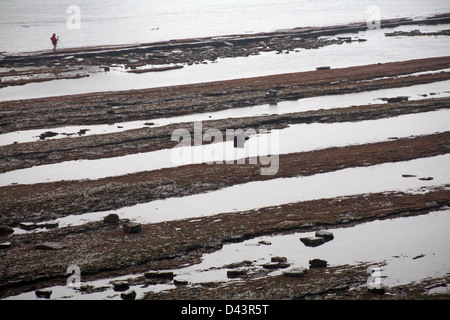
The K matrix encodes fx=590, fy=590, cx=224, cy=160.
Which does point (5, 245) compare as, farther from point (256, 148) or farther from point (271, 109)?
Answer: point (271, 109)

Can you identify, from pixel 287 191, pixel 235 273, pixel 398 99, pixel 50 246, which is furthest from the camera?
pixel 398 99

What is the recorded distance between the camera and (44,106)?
3712 centimetres

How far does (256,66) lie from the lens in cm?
5212

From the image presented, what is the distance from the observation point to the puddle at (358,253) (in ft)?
45.2

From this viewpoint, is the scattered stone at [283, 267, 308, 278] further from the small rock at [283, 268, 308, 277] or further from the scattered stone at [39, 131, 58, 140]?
the scattered stone at [39, 131, 58, 140]

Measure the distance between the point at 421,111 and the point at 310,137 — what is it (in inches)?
310

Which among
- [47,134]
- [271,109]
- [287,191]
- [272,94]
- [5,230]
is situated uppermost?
[272,94]

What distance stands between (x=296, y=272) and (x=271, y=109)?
2058 cm

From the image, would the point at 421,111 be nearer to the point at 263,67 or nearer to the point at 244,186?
the point at 244,186

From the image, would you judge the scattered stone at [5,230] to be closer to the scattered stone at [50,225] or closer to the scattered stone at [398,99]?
the scattered stone at [50,225]

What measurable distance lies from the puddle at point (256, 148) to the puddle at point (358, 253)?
8711 millimetres

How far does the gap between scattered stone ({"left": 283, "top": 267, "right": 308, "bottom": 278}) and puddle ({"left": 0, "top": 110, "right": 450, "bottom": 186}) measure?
10921 mm

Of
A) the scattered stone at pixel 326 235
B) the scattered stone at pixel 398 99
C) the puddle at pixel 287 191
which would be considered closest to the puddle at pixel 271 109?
the scattered stone at pixel 398 99

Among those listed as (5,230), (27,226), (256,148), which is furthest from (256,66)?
(5,230)
